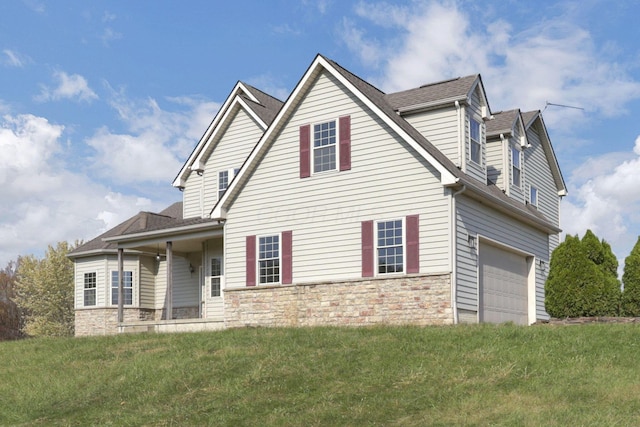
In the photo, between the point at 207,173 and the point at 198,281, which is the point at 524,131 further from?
the point at 198,281

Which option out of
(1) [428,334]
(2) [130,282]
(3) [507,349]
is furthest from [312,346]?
(2) [130,282]

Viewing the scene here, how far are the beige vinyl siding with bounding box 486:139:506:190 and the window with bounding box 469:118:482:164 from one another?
2.19 metres

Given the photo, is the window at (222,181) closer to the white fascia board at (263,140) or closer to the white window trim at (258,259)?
the white fascia board at (263,140)

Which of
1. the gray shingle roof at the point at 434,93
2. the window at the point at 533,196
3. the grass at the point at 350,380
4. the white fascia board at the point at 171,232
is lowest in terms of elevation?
the grass at the point at 350,380

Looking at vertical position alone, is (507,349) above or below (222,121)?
below

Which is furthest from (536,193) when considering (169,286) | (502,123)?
(169,286)

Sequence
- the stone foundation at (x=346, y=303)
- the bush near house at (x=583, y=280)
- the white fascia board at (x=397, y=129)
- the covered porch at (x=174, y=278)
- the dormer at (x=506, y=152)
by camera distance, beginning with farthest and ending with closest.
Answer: the covered porch at (x=174, y=278), the dormer at (x=506, y=152), the bush near house at (x=583, y=280), the stone foundation at (x=346, y=303), the white fascia board at (x=397, y=129)

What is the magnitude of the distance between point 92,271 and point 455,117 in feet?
63.2

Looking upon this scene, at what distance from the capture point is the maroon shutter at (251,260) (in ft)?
74.5

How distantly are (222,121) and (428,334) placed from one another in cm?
1351

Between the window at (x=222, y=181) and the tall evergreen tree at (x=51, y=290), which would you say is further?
the tall evergreen tree at (x=51, y=290)

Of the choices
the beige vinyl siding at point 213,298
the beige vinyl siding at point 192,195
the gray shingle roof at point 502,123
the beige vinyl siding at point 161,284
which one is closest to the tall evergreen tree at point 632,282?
the gray shingle roof at point 502,123

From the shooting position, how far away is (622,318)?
64.8 feet

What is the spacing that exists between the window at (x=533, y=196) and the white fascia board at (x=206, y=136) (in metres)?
10.7
